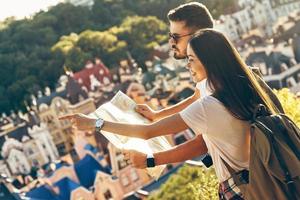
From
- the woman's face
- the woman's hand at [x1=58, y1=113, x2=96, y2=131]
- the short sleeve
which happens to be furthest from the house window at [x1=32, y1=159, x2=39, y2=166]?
the short sleeve

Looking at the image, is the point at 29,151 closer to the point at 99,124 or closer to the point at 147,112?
the point at 147,112

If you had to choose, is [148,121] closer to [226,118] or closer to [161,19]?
[226,118]

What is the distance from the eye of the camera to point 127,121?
460 centimetres

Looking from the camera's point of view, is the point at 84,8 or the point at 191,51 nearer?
the point at 191,51

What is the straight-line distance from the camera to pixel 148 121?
4.88 meters

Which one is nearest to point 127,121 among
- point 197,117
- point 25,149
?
point 197,117

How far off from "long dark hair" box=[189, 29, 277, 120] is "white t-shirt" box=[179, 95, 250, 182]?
2.5 inches

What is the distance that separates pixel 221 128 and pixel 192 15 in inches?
50.7

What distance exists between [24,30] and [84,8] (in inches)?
368

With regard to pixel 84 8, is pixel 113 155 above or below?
below

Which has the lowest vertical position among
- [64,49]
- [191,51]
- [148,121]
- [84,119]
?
[64,49]

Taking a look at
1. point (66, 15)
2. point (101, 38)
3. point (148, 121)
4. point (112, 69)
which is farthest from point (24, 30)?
point (148, 121)

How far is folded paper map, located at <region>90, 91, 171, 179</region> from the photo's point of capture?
4185 millimetres

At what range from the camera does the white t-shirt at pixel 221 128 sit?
3537mm
